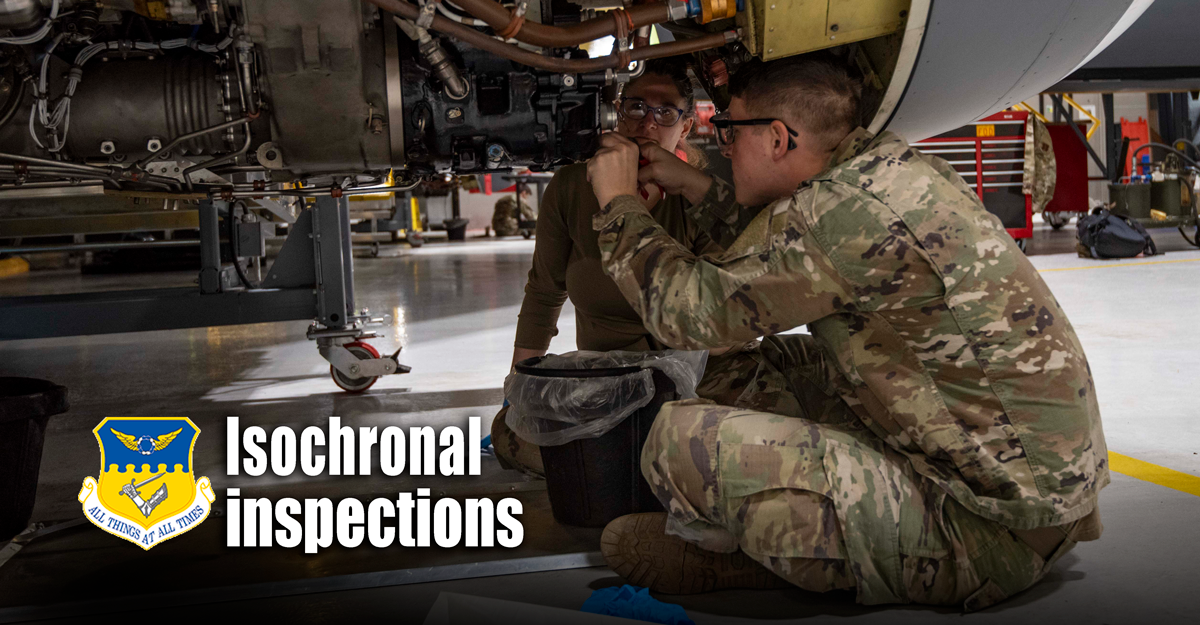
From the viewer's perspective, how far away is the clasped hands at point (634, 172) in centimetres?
160

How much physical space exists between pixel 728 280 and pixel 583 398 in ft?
1.47

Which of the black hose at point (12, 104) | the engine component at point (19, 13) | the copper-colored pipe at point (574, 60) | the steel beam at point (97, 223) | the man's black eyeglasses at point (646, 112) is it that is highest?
the engine component at point (19, 13)

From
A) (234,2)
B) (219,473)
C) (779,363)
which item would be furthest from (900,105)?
(219,473)

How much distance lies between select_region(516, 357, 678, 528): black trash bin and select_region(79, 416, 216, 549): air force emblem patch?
0.73 meters

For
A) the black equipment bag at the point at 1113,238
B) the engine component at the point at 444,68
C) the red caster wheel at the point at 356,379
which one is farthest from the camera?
the black equipment bag at the point at 1113,238

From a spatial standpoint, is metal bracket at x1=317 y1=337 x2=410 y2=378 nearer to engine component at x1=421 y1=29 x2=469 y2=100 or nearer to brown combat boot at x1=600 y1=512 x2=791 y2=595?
engine component at x1=421 y1=29 x2=469 y2=100

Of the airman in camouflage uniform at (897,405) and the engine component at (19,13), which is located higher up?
the engine component at (19,13)

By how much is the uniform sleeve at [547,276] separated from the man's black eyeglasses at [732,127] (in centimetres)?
55

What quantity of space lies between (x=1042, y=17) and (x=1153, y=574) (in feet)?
3.28

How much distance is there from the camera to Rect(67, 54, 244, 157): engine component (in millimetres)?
1765

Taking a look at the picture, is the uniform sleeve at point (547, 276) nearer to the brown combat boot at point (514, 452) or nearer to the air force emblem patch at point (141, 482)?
the brown combat boot at point (514, 452)

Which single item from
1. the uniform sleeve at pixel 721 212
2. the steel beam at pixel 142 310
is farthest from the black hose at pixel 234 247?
the uniform sleeve at pixel 721 212

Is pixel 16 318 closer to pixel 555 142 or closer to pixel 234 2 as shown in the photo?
pixel 234 2

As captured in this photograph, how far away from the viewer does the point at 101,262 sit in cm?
891
